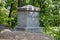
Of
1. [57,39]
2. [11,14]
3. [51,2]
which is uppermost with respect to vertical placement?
[51,2]

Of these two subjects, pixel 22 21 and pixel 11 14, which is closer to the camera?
pixel 22 21

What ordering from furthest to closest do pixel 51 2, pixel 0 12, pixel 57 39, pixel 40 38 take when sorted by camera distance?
pixel 0 12 → pixel 51 2 → pixel 57 39 → pixel 40 38

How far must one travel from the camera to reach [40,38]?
3.07 meters

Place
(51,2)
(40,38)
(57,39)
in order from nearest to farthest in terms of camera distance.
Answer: (40,38)
(57,39)
(51,2)

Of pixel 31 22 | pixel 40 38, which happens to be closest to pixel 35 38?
pixel 40 38

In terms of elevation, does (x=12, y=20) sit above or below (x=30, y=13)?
below

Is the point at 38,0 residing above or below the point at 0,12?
above

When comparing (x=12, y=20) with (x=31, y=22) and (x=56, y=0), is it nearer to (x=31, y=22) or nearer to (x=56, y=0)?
(x=56, y=0)

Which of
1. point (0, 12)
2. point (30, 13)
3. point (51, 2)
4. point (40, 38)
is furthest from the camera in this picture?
point (0, 12)

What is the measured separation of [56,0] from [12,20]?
2.43 metres

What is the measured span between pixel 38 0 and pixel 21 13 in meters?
2.81

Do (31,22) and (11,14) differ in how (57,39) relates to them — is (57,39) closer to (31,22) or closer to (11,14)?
(31,22)

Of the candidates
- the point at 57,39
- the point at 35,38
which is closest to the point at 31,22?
the point at 57,39

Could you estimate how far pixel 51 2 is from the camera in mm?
8641
